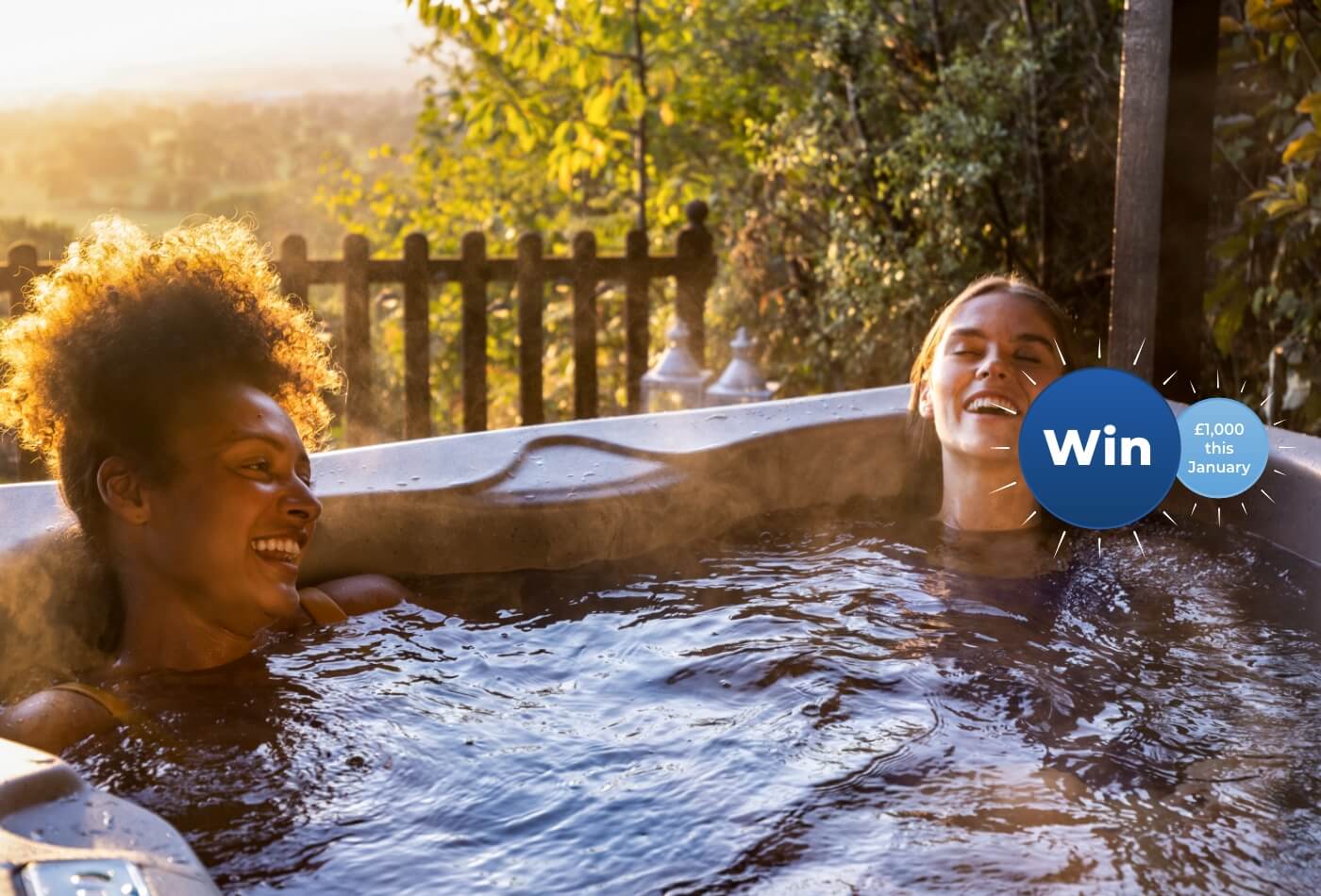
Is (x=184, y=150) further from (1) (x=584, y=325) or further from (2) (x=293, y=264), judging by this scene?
(2) (x=293, y=264)

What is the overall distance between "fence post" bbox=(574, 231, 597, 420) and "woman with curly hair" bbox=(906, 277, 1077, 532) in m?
2.65

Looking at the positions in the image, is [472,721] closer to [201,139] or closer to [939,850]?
[939,850]

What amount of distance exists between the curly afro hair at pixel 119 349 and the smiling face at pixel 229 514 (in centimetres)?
5

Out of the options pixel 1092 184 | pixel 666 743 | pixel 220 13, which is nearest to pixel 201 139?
pixel 220 13

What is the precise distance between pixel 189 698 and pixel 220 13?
16.8m

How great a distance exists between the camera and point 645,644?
2.77 metres

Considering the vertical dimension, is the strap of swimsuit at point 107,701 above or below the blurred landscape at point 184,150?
below

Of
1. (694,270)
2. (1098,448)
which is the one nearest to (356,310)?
(694,270)

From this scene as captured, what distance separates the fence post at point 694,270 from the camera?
6.16 m

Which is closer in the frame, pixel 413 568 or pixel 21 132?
pixel 413 568

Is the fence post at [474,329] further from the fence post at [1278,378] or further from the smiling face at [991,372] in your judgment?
the fence post at [1278,378]

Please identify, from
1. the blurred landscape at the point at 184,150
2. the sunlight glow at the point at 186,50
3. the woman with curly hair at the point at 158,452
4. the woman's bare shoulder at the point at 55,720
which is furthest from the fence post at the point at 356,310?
the blurred landscape at the point at 184,150

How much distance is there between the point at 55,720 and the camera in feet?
6.98

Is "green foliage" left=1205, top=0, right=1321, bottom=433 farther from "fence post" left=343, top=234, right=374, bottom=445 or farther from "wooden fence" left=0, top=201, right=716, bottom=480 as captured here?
"fence post" left=343, top=234, right=374, bottom=445
